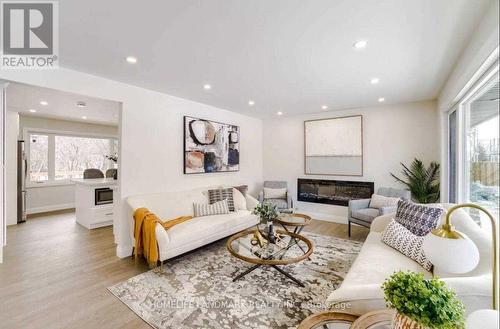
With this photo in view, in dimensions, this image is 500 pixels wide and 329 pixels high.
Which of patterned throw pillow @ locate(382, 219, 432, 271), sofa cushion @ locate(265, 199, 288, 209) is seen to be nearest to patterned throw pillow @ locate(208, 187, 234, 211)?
sofa cushion @ locate(265, 199, 288, 209)

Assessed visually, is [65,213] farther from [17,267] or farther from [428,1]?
[428,1]

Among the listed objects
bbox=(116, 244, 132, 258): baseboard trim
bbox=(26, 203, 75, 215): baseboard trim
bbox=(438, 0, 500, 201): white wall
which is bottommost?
bbox=(116, 244, 132, 258): baseboard trim

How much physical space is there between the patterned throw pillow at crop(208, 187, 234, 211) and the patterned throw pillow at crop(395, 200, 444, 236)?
8.35 ft

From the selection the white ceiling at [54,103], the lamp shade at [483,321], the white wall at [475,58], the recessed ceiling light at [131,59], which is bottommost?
the lamp shade at [483,321]

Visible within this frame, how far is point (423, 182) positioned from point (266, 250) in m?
3.29

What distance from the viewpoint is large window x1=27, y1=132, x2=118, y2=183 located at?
Result: 5617 mm

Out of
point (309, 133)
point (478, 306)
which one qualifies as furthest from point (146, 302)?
point (309, 133)

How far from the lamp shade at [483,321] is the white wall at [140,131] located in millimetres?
3427

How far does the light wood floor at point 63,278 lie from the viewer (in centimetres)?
187

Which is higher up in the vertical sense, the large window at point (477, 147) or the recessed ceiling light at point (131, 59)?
the recessed ceiling light at point (131, 59)

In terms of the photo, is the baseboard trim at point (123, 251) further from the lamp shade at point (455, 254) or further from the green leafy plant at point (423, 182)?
the green leafy plant at point (423, 182)

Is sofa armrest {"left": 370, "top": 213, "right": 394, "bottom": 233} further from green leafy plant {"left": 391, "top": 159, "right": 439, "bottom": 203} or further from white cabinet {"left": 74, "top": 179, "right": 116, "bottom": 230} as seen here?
white cabinet {"left": 74, "top": 179, "right": 116, "bottom": 230}

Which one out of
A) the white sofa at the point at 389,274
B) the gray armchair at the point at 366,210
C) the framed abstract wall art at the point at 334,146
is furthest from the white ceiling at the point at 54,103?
the gray armchair at the point at 366,210

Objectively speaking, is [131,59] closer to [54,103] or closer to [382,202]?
[54,103]
